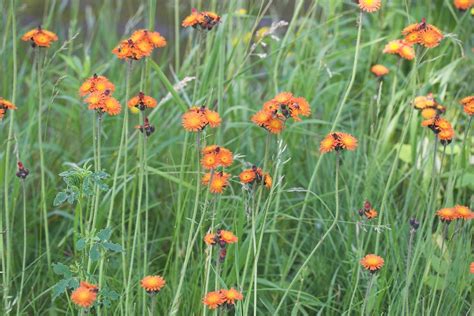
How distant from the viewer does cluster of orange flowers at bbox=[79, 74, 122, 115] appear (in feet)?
6.14

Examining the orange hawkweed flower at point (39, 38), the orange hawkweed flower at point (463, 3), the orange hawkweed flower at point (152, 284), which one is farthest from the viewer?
the orange hawkweed flower at point (463, 3)

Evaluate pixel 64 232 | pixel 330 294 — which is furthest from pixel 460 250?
pixel 64 232

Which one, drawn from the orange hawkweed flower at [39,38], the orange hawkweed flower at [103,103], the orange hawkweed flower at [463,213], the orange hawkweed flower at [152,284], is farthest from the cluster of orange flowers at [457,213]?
the orange hawkweed flower at [39,38]

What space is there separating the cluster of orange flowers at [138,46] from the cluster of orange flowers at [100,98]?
0.08 meters

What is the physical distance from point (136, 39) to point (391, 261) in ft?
3.22

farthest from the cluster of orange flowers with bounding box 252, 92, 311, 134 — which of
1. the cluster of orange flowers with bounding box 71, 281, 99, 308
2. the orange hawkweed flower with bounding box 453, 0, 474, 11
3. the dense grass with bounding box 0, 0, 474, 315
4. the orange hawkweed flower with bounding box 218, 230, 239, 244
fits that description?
the orange hawkweed flower with bounding box 453, 0, 474, 11

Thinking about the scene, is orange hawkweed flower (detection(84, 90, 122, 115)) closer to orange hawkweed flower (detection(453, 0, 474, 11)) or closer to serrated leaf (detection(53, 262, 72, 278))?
serrated leaf (detection(53, 262, 72, 278))

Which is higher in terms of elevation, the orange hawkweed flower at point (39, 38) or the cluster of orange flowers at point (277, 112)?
the orange hawkweed flower at point (39, 38)

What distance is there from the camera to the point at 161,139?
2.90 m

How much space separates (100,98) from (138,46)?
0.48 feet

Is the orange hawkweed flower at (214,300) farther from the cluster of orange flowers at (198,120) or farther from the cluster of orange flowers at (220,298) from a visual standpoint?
the cluster of orange flowers at (198,120)

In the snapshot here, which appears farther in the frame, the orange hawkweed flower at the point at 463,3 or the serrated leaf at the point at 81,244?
the orange hawkweed flower at the point at 463,3

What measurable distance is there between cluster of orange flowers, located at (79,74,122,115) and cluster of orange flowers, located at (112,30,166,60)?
0.08 m

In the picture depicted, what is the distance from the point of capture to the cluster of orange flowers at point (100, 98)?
187 cm
